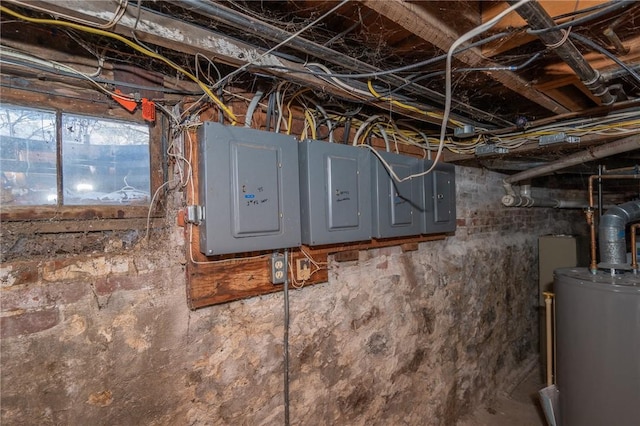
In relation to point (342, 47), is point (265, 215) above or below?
below

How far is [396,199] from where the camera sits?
74.0 inches

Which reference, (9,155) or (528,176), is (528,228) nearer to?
(528,176)

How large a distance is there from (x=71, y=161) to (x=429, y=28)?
1.26m

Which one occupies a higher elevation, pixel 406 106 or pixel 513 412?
pixel 406 106

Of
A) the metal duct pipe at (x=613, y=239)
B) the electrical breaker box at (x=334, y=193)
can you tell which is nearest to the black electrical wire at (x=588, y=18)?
the electrical breaker box at (x=334, y=193)

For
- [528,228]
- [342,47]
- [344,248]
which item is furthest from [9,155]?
[528,228]

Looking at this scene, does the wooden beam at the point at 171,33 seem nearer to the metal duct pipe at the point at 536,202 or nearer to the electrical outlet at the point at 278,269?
the electrical outlet at the point at 278,269

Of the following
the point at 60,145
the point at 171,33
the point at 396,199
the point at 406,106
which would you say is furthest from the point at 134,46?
the point at 396,199

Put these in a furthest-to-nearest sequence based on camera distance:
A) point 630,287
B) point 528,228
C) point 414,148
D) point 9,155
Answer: point 528,228, point 414,148, point 630,287, point 9,155

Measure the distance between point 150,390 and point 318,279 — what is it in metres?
0.85

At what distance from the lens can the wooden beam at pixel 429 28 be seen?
0.95 m

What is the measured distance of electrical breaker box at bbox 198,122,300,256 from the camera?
123 centimetres

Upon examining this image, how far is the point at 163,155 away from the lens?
4.24 ft

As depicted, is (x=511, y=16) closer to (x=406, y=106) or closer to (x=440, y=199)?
(x=406, y=106)
